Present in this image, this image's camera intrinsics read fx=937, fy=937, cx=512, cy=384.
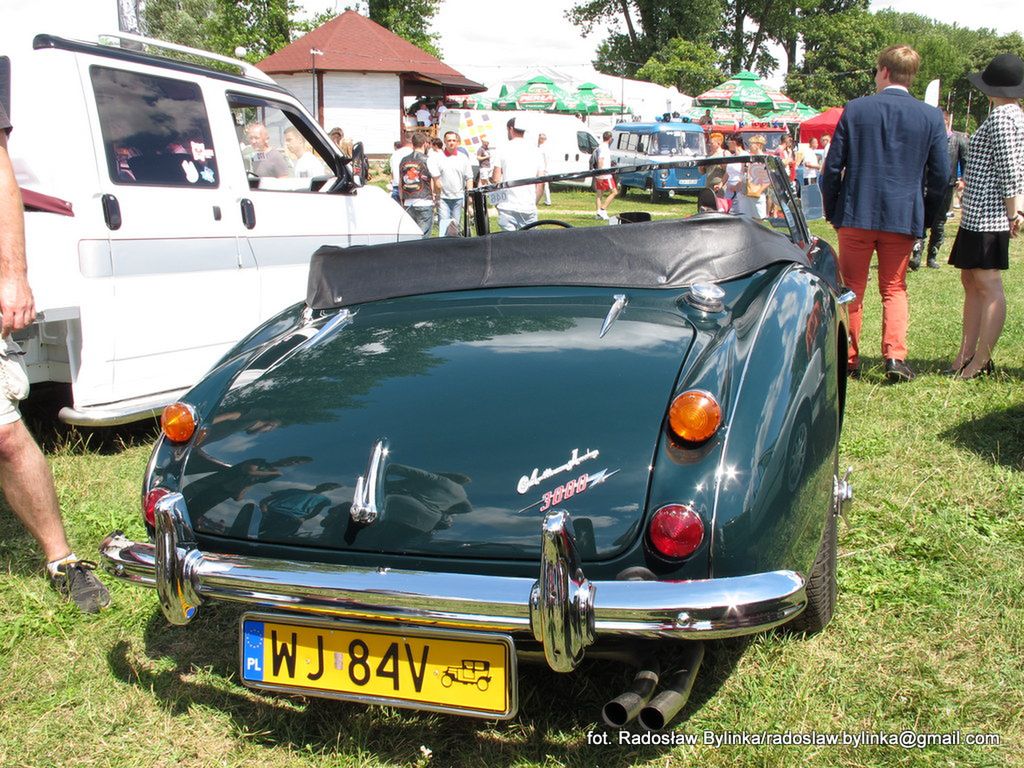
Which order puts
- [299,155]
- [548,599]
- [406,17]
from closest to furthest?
[548,599] → [299,155] → [406,17]

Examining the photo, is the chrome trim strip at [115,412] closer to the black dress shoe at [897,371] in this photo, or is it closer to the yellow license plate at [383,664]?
the yellow license plate at [383,664]

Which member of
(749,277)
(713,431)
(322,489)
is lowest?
(322,489)

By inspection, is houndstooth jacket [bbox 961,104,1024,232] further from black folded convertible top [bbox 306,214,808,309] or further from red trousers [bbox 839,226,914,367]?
black folded convertible top [bbox 306,214,808,309]

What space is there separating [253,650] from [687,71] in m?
48.2

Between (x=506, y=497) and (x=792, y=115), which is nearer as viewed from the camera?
(x=506, y=497)

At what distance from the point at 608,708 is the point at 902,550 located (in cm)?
188

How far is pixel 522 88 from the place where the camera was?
31.9 metres

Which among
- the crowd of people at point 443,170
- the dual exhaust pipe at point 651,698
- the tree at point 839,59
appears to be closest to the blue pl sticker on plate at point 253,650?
the dual exhaust pipe at point 651,698

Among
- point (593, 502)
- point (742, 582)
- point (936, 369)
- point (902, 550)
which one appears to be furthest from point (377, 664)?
point (936, 369)

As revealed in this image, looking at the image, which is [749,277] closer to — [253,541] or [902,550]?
[902,550]

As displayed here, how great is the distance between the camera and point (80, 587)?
10.5 ft

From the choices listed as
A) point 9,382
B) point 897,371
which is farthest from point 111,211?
point 897,371

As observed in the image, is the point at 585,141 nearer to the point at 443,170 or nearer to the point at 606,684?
the point at 443,170

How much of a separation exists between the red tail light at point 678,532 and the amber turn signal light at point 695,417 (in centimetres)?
19
